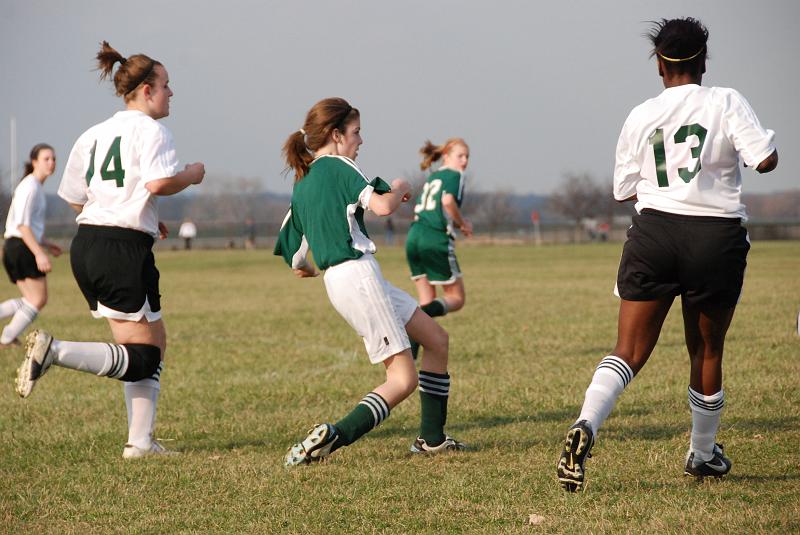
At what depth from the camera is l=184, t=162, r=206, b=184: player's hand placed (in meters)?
5.47

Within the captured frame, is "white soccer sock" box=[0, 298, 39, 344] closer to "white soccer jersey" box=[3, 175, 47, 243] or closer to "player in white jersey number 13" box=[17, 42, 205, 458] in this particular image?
"white soccer jersey" box=[3, 175, 47, 243]

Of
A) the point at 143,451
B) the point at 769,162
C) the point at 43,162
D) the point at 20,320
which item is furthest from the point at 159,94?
the point at 20,320

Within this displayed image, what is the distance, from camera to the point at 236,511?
4535 mm

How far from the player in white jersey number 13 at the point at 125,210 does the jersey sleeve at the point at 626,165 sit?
2.29 m

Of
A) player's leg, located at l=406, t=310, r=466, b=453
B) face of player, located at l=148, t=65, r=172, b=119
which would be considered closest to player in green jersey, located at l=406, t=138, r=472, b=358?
player's leg, located at l=406, t=310, r=466, b=453

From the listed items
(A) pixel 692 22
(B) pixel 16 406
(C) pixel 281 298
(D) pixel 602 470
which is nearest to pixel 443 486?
(D) pixel 602 470

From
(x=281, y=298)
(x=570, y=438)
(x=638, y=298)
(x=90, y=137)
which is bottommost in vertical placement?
(x=281, y=298)

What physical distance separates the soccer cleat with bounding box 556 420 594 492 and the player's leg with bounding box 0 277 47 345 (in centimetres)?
790

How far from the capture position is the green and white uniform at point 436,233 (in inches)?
404

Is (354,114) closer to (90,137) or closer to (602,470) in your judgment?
(90,137)

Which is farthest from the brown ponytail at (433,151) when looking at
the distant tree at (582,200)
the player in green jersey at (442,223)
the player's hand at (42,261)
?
the distant tree at (582,200)

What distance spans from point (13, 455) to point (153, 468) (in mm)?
1054

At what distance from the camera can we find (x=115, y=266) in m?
5.41

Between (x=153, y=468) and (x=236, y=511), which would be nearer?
(x=236, y=511)
